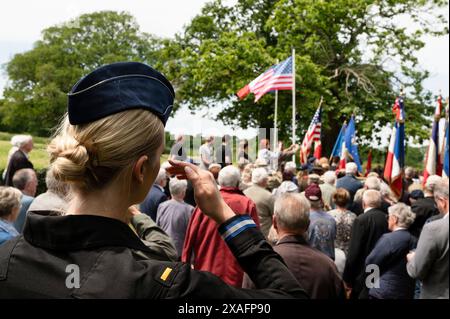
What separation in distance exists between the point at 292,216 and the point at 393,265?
191 centimetres

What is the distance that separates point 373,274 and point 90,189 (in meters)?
4.21

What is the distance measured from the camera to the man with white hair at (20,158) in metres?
8.30

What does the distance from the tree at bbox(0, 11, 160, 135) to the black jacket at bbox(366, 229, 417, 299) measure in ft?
62.6

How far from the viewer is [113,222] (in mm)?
1346

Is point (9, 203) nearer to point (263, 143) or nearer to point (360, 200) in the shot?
point (360, 200)

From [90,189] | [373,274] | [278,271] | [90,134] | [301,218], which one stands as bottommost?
[373,274]

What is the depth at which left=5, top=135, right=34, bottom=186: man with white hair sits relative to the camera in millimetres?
8305

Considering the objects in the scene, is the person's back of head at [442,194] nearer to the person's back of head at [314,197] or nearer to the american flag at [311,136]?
the person's back of head at [314,197]

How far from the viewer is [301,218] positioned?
3855 millimetres

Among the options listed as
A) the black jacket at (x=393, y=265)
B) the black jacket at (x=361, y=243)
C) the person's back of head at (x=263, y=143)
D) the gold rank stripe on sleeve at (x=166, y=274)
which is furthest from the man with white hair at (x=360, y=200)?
the gold rank stripe on sleeve at (x=166, y=274)

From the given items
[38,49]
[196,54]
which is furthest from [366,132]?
[38,49]

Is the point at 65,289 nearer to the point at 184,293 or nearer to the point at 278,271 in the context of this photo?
the point at 184,293

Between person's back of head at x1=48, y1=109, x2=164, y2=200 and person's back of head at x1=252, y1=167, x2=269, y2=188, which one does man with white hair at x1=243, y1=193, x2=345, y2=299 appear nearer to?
person's back of head at x1=48, y1=109, x2=164, y2=200

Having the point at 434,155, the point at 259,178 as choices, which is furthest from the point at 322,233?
the point at 434,155
